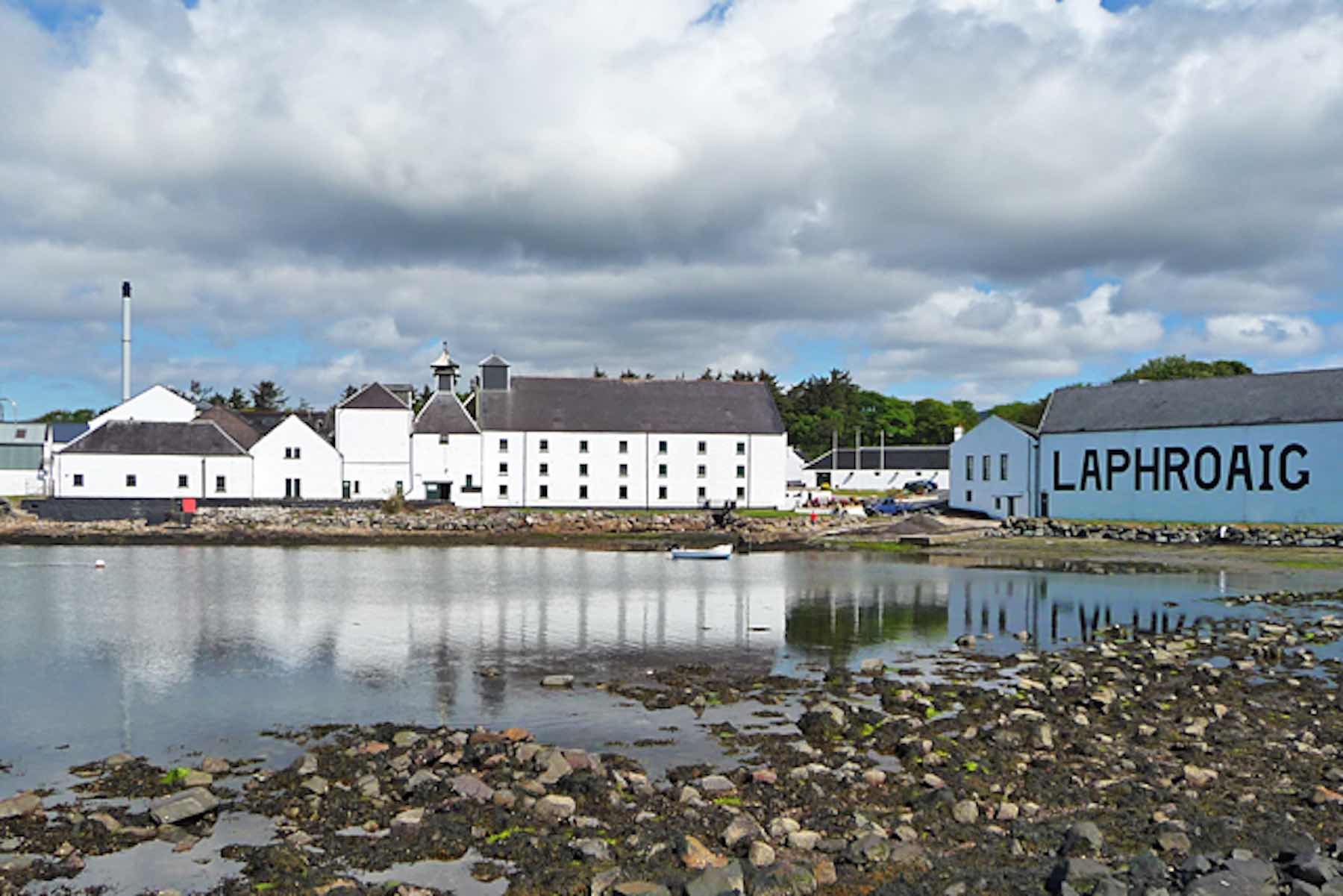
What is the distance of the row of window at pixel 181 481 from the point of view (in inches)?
2670

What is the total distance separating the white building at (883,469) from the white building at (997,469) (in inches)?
1585

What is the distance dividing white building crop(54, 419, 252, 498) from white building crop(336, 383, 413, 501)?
6.52 metres

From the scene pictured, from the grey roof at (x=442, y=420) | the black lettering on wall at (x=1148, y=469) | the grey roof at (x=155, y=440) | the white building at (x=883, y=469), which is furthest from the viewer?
the white building at (x=883, y=469)

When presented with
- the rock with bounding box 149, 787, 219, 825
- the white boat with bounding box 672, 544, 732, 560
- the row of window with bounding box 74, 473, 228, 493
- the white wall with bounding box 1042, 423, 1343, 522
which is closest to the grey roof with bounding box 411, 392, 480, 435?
the row of window with bounding box 74, 473, 228, 493

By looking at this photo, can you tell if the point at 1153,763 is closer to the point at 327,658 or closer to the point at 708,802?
the point at 708,802

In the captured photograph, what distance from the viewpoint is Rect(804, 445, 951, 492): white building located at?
111 metres

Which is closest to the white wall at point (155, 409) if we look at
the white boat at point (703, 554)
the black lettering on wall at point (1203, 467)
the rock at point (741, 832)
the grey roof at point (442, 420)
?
the grey roof at point (442, 420)

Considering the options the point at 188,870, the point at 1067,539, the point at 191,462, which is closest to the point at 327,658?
the point at 188,870

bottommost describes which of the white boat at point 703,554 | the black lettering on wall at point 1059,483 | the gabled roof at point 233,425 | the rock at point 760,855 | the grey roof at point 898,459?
the white boat at point 703,554

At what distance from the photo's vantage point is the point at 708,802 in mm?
11000

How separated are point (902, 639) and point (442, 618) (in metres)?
11.3

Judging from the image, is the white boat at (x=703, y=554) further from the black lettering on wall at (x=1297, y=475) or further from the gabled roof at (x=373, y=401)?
the gabled roof at (x=373, y=401)

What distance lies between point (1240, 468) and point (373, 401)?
2127 inches

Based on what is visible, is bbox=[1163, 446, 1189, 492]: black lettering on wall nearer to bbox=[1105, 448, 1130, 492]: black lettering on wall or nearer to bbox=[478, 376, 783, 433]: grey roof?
bbox=[1105, 448, 1130, 492]: black lettering on wall
